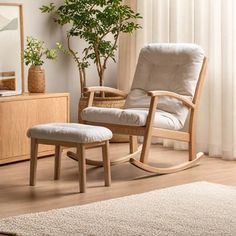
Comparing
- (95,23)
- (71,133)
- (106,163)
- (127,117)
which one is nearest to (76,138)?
(71,133)

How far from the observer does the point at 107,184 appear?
4.61 metres

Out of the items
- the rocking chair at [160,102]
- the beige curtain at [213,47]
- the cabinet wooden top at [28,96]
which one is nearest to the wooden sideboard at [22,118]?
the cabinet wooden top at [28,96]

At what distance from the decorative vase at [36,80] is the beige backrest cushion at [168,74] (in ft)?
2.42

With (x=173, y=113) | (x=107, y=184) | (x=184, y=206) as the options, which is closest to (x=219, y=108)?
(x=173, y=113)

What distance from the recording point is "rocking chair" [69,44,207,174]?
4887 mm

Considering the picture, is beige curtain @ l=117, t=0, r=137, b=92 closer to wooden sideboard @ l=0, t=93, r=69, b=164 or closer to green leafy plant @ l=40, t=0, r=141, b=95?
green leafy plant @ l=40, t=0, r=141, b=95

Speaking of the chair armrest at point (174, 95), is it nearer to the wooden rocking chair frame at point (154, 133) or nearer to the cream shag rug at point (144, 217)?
the wooden rocking chair frame at point (154, 133)

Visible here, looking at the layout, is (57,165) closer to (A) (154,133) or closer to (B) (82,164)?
(B) (82,164)

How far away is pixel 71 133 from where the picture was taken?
4.39 metres

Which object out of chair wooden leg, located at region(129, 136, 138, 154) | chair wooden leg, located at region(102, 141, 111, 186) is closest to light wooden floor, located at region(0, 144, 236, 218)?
chair wooden leg, located at region(102, 141, 111, 186)

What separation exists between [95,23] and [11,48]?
0.80m

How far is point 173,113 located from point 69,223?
184cm

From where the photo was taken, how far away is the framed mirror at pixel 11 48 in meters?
5.67

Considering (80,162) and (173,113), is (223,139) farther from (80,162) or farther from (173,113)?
(80,162)
